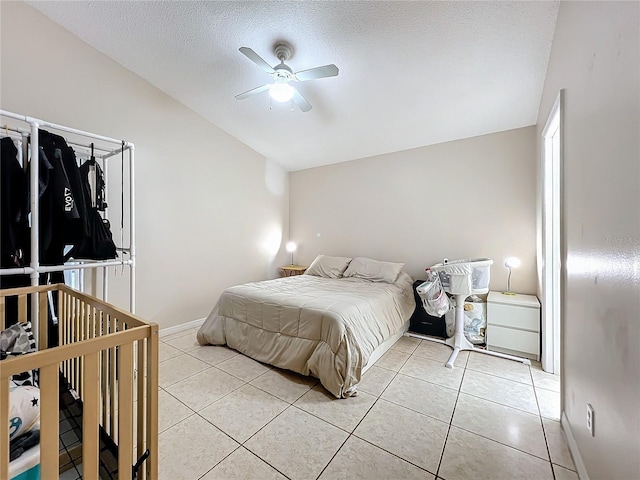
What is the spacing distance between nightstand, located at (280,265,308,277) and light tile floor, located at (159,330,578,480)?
6.96ft

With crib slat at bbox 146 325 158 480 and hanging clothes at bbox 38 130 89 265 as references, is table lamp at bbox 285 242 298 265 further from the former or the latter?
crib slat at bbox 146 325 158 480

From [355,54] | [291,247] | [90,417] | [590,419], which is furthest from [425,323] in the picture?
[90,417]

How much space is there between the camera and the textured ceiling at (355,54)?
1.98 metres

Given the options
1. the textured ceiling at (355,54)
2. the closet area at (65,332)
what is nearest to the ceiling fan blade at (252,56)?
the textured ceiling at (355,54)

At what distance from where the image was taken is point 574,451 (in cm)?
145

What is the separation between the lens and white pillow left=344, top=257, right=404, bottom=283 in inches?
137

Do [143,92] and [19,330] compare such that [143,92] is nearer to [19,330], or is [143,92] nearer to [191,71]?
[191,71]

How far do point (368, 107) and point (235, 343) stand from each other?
2.88 m

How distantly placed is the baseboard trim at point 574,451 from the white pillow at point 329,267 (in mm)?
2606

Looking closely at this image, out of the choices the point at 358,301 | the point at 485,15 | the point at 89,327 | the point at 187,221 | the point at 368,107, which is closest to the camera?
the point at 89,327

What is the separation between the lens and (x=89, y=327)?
1.35 metres

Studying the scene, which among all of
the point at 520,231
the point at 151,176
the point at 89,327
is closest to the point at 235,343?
the point at 89,327

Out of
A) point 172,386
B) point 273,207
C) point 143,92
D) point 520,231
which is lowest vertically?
point 172,386

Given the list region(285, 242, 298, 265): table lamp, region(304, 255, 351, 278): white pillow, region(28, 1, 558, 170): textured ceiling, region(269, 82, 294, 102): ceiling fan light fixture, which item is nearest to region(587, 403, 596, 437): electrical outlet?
region(28, 1, 558, 170): textured ceiling
